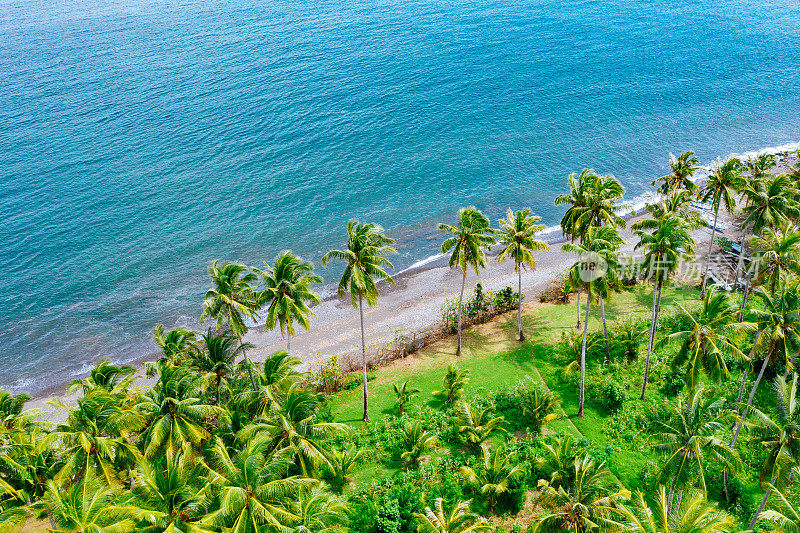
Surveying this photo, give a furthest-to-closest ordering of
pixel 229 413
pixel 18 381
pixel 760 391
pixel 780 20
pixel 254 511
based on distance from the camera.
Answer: pixel 780 20, pixel 18 381, pixel 760 391, pixel 229 413, pixel 254 511

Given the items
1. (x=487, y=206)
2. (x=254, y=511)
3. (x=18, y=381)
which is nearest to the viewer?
(x=254, y=511)

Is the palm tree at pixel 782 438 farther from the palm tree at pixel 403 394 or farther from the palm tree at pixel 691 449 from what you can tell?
the palm tree at pixel 403 394

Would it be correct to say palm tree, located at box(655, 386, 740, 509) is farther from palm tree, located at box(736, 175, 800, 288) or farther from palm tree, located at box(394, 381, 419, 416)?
palm tree, located at box(736, 175, 800, 288)

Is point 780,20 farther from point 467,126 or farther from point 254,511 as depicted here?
point 254,511

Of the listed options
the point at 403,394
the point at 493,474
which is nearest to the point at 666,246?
the point at 493,474

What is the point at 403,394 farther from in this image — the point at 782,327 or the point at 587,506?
the point at 782,327

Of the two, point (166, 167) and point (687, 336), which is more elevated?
point (166, 167)

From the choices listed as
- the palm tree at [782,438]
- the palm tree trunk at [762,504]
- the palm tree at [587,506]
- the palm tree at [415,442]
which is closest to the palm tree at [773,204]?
the palm tree at [782,438]

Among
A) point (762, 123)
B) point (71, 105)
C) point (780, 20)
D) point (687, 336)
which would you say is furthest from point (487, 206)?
point (780, 20)
